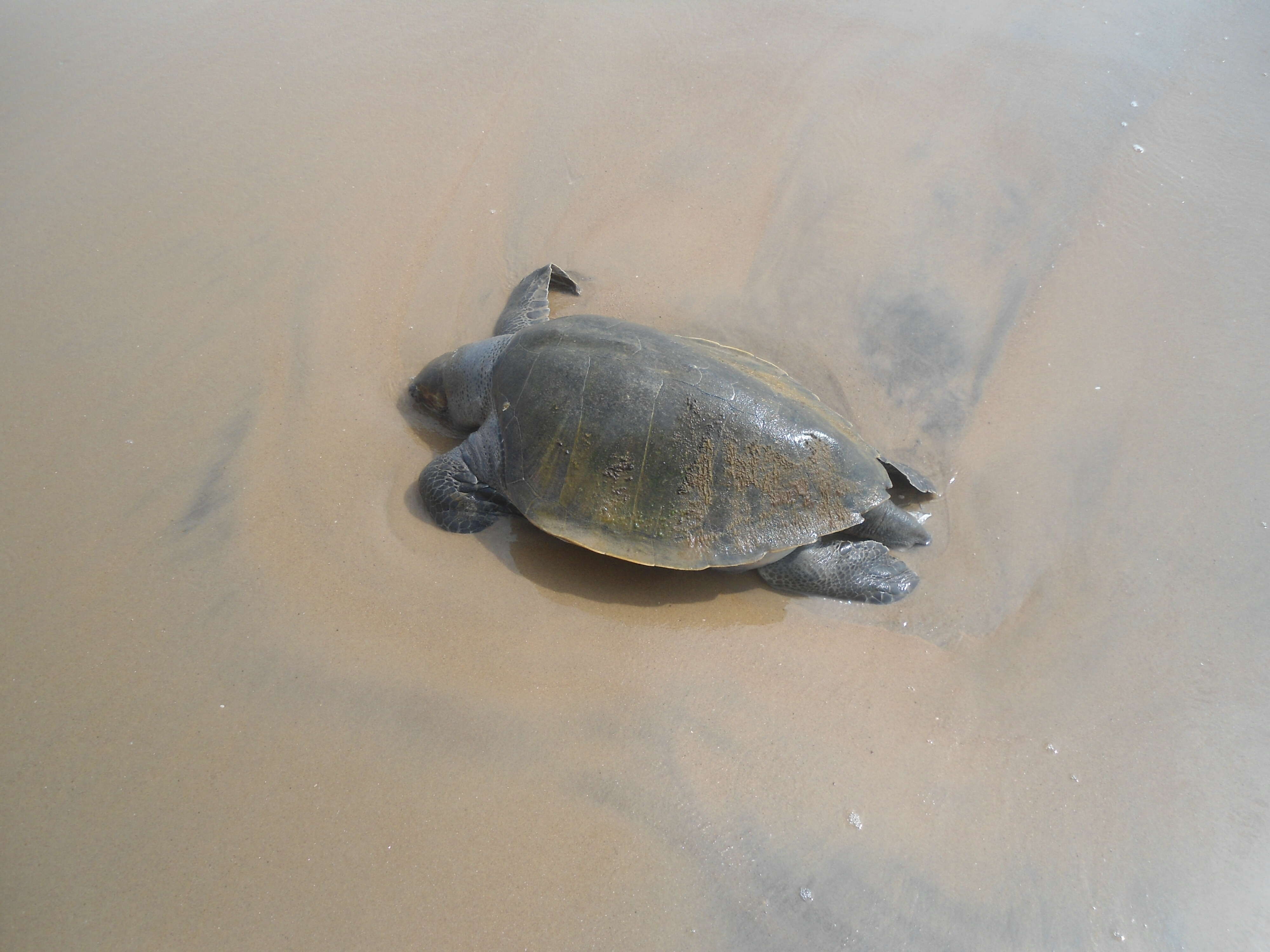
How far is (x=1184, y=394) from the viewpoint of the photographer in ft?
14.9

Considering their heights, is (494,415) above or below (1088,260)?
below

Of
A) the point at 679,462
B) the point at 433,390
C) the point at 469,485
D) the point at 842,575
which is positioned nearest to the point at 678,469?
the point at 679,462

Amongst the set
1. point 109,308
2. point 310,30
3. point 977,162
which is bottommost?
point 109,308

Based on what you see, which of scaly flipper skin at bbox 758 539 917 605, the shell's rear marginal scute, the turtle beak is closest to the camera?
the shell's rear marginal scute

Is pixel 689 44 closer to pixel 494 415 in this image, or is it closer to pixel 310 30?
pixel 310 30

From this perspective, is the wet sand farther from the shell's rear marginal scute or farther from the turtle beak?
the shell's rear marginal scute

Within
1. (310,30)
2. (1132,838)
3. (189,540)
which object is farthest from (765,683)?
(310,30)

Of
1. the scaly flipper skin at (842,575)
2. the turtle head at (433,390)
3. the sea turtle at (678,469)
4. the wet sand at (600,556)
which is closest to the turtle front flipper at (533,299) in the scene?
the wet sand at (600,556)

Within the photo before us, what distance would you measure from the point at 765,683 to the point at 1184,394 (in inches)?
138

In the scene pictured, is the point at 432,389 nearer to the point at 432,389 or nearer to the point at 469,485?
the point at 432,389

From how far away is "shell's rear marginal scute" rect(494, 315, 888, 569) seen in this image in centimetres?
355

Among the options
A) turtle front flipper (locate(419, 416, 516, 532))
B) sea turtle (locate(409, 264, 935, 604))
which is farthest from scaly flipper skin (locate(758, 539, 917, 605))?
turtle front flipper (locate(419, 416, 516, 532))

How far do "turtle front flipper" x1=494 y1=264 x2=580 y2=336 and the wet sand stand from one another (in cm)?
17

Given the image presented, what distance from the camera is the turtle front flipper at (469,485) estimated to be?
3834 millimetres
